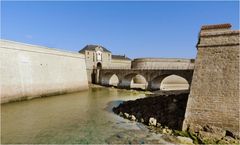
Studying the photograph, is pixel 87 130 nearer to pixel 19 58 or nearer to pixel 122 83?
pixel 19 58

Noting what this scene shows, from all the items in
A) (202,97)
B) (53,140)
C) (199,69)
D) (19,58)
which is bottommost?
(53,140)

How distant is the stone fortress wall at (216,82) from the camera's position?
26.1ft

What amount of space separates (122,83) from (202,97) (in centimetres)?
2370

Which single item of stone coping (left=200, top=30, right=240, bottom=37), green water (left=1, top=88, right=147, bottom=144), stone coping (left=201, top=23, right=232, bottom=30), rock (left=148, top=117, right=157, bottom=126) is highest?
stone coping (left=201, top=23, right=232, bottom=30)

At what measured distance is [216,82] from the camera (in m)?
8.34

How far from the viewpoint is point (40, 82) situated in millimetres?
20719

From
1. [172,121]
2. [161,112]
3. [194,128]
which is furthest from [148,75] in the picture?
[194,128]

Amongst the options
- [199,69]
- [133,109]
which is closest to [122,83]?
[133,109]

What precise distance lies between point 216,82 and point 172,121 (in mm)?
2544

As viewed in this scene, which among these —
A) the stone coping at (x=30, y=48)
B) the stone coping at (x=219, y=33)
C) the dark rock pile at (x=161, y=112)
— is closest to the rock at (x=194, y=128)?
the dark rock pile at (x=161, y=112)

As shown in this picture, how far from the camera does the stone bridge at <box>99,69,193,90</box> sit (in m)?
25.1

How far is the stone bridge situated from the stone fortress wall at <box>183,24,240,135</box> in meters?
15.9

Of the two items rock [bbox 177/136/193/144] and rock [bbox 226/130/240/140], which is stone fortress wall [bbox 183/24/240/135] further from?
rock [bbox 177/136/193/144]

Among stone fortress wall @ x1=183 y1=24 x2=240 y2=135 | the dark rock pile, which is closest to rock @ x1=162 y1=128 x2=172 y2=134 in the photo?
the dark rock pile
